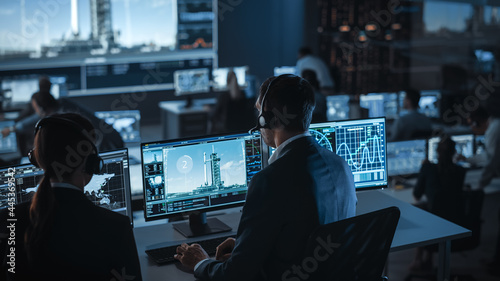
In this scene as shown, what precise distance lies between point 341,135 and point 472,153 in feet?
7.03

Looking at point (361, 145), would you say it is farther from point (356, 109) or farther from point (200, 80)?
point (200, 80)

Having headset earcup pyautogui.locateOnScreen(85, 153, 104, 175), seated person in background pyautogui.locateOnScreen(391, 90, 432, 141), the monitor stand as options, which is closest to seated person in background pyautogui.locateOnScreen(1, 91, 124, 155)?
the monitor stand

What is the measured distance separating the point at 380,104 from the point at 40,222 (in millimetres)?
4729

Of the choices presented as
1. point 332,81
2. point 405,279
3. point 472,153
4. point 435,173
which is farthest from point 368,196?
point 332,81

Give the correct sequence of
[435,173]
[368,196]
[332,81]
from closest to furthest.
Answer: [368,196] → [435,173] → [332,81]

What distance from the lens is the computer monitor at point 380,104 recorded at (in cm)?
582

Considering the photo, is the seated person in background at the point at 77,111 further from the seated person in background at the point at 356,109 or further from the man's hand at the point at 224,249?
the seated person in background at the point at 356,109

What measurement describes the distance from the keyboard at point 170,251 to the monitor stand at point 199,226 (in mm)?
116

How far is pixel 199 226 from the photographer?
8.66 ft

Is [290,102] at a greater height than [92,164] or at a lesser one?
greater

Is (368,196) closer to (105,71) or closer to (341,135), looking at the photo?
(341,135)

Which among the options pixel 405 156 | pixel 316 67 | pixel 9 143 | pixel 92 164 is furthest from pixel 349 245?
pixel 316 67

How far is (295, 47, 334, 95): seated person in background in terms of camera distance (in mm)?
7395

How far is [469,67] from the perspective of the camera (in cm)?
1127
